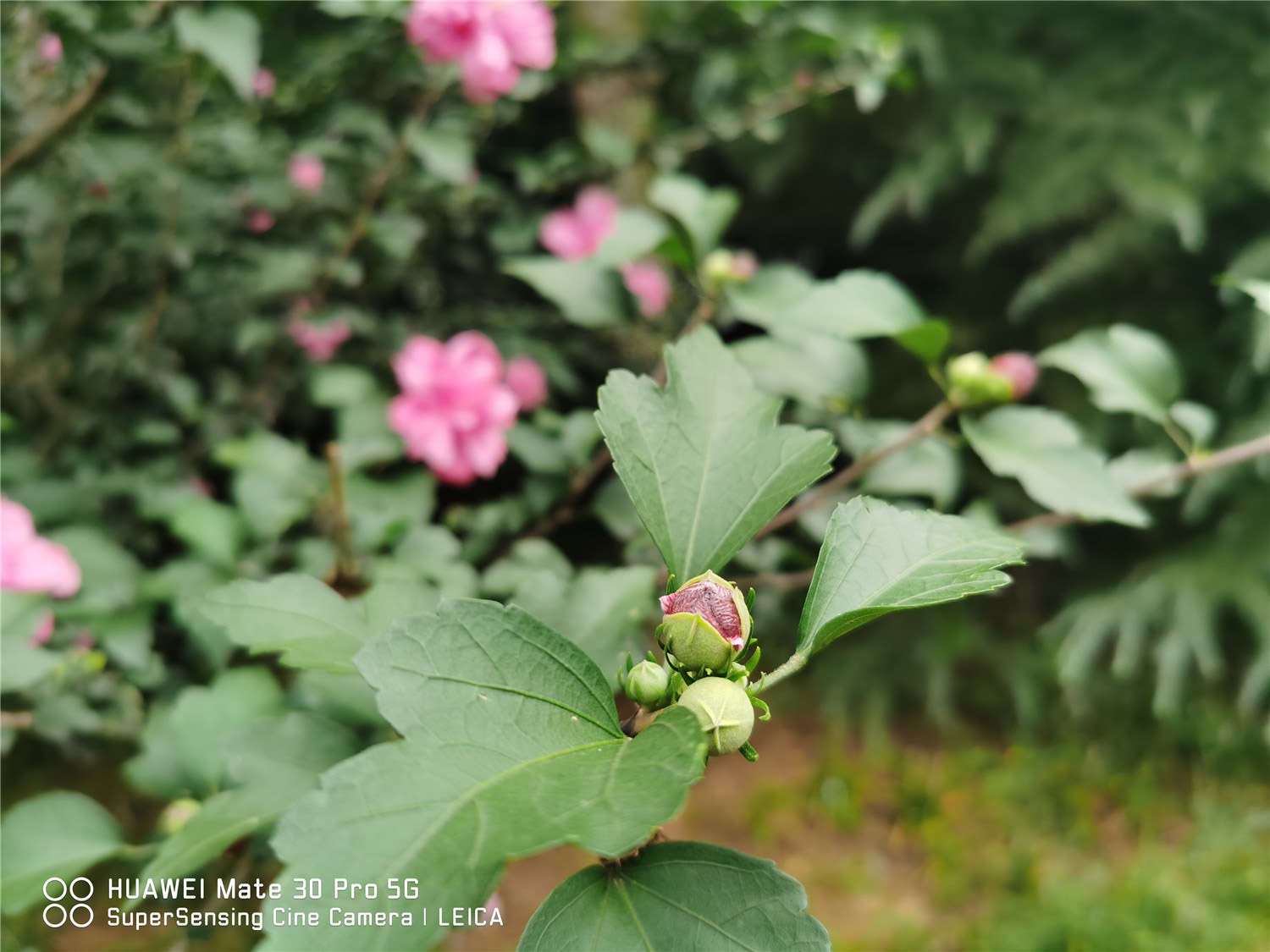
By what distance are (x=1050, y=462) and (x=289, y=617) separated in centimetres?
55

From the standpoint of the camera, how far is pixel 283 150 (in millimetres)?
1054

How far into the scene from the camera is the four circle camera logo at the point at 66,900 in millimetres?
559

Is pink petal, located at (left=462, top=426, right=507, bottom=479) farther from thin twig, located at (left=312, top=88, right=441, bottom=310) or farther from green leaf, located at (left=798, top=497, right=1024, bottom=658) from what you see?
green leaf, located at (left=798, top=497, right=1024, bottom=658)

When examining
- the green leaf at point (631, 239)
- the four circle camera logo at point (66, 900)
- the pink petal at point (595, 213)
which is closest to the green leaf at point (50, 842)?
the four circle camera logo at point (66, 900)

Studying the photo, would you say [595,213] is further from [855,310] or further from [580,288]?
[855,310]

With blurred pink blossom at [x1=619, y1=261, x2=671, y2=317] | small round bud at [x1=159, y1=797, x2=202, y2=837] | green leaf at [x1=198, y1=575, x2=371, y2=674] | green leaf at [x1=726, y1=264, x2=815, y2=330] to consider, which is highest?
green leaf at [x1=726, y1=264, x2=815, y2=330]

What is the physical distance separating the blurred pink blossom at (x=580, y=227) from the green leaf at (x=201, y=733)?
775 mm

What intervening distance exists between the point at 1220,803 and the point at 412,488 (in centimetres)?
152

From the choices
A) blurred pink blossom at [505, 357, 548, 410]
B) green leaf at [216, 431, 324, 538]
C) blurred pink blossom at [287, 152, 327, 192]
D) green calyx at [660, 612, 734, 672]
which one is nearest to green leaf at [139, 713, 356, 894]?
green calyx at [660, 612, 734, 672]

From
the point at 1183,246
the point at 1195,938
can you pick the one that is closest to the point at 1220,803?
the point at 1195,938

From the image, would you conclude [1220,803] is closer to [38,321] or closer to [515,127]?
[515,127]

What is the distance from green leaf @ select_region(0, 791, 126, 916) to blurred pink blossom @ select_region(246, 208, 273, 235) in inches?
33.4

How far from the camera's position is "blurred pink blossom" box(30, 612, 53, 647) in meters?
0.65

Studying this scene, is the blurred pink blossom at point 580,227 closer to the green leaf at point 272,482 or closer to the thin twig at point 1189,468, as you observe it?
the green leaf at point 272,482
